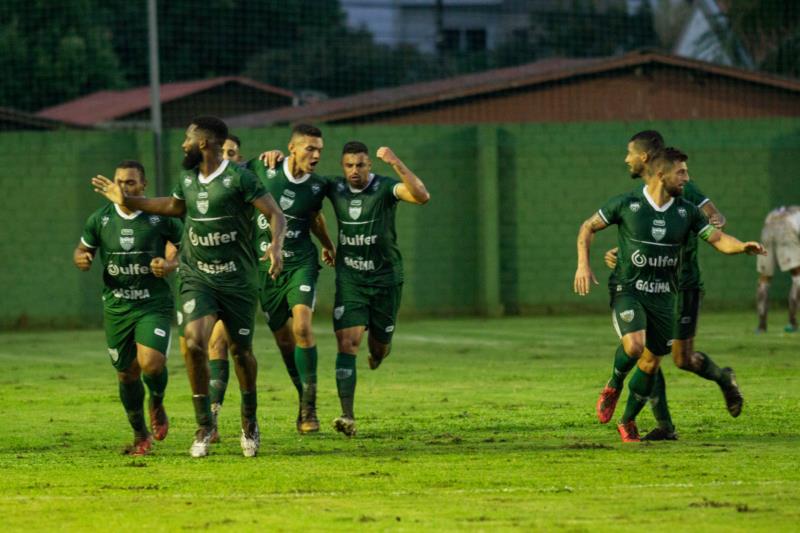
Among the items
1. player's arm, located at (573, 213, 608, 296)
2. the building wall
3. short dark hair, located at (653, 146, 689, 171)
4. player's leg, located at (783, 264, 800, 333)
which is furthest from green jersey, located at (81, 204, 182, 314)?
the building wall

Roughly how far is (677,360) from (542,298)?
48.4 feet

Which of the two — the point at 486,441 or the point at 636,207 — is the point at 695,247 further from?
the point at 486,441

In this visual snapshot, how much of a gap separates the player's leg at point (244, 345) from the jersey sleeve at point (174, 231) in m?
0.85

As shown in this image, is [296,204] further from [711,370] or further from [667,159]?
[711,370]

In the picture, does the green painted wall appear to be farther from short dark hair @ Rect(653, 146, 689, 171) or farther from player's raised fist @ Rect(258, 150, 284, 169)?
short dark hair @ Rect(653, 146, 689, 171)

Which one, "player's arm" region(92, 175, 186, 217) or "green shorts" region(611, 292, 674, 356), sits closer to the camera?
"player's arm" region(92, 175, 186, 217)

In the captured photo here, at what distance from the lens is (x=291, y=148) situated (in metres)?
12.4

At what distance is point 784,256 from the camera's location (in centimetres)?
2231

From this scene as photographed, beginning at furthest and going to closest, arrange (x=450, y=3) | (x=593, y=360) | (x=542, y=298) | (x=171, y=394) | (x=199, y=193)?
(x=450, y=3) < (x=542, y=298) < (x=593, y=360) < (x=171, y=394) < (x=199, y=193)

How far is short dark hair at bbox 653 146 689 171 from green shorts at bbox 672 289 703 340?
1.14 metres

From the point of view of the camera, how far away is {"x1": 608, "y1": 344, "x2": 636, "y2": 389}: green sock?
11.2m

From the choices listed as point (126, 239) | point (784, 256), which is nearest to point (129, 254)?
point (126, 239)

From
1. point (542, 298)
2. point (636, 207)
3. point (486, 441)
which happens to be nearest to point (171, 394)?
point (486, 441)

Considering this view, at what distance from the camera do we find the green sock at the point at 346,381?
1183 cm
